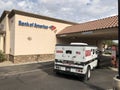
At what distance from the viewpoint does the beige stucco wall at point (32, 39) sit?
659 inches

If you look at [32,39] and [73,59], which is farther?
[32,39]

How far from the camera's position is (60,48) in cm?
1038

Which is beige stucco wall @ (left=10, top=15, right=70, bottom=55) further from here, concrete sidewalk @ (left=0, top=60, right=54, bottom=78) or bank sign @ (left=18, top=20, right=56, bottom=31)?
concrete sidewalk @ (left=0, top=60, right=54, bottom=78)

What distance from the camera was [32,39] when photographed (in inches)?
713

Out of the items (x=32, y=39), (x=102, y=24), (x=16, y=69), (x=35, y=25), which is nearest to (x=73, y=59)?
(x=16, y=69)

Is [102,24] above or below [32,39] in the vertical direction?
above

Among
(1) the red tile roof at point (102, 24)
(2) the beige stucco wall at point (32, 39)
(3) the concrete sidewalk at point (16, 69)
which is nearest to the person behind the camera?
(3) the concrete sidewalk at point (16, 69)

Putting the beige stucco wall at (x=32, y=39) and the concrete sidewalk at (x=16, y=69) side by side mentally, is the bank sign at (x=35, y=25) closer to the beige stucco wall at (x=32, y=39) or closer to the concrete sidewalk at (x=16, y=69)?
the beige stucco wall at (x=32, y=39)

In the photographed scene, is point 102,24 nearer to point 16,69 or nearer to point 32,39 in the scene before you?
point 32,39

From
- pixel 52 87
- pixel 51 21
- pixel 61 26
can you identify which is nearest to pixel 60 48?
pixel 52 87

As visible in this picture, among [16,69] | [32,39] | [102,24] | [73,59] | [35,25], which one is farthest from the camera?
[35,25]

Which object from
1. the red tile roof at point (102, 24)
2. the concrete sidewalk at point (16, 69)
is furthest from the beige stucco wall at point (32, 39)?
the concrete sidewalk at point (16, 69)

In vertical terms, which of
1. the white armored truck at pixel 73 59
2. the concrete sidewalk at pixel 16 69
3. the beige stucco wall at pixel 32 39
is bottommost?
the concrete sidewalk at pixel 16 69

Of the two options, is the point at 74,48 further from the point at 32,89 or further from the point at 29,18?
the point at 29,18
